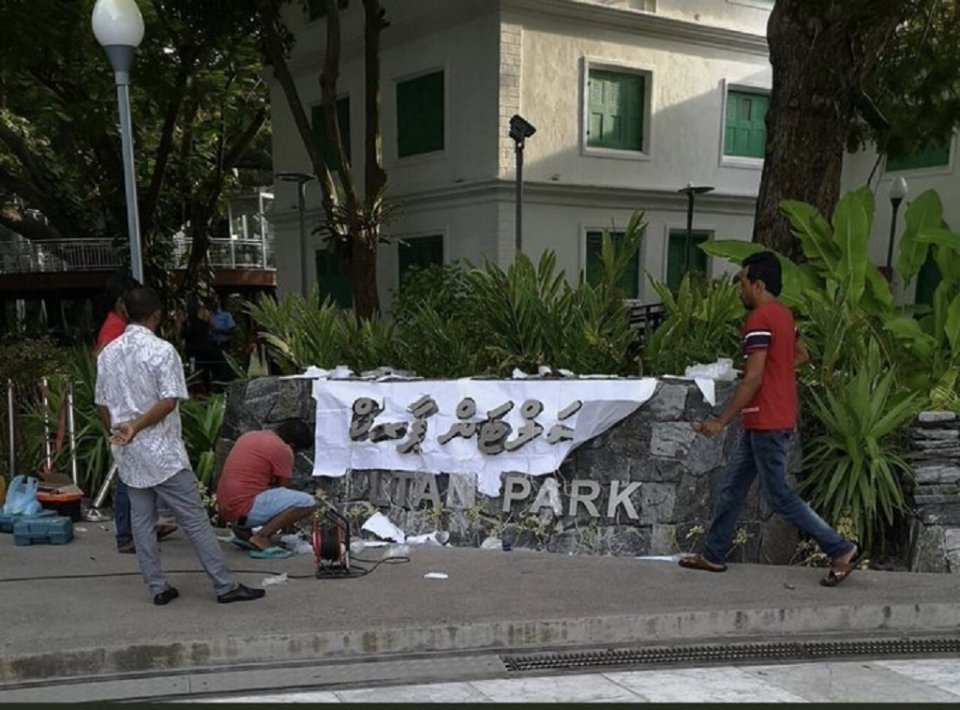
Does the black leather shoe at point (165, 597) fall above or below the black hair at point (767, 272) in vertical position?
below

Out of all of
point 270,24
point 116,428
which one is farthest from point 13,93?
point 116,428

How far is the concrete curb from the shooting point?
4.07m

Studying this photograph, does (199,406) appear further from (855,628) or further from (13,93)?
(13,93)

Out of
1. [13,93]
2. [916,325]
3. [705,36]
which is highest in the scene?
[705,36]

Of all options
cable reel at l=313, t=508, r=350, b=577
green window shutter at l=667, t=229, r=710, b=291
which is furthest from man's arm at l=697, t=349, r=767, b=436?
green window shutter at l=667, t=229, r=710, b=291

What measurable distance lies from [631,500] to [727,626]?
1.23m

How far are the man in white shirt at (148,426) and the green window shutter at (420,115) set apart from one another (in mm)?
11110

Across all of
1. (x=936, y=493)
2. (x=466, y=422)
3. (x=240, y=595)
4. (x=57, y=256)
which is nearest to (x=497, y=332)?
(x=466, y=422)

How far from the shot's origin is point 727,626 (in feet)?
15.0

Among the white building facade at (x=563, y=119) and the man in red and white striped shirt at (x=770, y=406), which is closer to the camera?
the man in red and white striped shirt at (x=770, y=406)

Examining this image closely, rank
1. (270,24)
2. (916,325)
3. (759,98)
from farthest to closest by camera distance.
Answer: (759,98), (270,24), (916,325)

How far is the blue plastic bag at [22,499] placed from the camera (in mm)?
6152

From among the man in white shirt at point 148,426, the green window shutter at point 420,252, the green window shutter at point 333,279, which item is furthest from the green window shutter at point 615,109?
the man in white shirt at point 148,426

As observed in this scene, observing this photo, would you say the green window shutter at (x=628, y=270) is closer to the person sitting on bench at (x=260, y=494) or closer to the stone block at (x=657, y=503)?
the stone block at (x=657, y=503)
